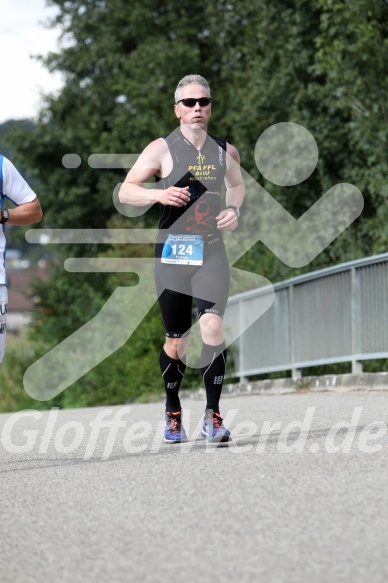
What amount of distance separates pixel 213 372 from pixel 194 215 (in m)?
0.99

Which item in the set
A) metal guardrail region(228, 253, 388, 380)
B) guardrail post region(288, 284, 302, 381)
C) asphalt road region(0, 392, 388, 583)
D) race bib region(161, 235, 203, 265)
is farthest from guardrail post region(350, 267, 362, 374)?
race bib region(161, 235, 203, 265)

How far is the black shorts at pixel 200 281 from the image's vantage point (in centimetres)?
775

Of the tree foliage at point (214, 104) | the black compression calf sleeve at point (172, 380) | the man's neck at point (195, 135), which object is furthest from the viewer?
the tree foliage at point (214, 104)

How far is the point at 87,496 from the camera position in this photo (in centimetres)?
612

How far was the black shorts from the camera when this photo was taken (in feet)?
25.4

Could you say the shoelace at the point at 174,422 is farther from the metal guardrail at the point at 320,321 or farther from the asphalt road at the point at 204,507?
the metal guardrail at the point at 320,321

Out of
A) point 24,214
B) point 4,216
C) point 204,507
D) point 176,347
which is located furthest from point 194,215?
point 204,507

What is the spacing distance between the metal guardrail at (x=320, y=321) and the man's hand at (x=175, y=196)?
5650mm

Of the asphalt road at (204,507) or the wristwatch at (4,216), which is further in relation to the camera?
the wristwatch at (4,216)

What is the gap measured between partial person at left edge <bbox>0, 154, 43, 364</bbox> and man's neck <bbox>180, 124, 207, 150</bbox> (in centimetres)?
111

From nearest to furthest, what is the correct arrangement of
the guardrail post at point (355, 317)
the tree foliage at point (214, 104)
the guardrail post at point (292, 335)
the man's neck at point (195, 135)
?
the man's neck at point (195, 135)
the guardrail post at point (355, 317)
the guardrail post at point (292, 335)
the tree foliage at point (214, 104)

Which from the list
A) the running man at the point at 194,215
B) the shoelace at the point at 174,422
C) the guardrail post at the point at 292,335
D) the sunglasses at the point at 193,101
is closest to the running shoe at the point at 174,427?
the shoelace at the point at 174,422

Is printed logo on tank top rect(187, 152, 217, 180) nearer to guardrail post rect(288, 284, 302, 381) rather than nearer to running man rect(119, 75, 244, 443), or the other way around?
running man rect(119, 75, 244, 443)

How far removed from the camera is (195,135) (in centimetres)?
776
